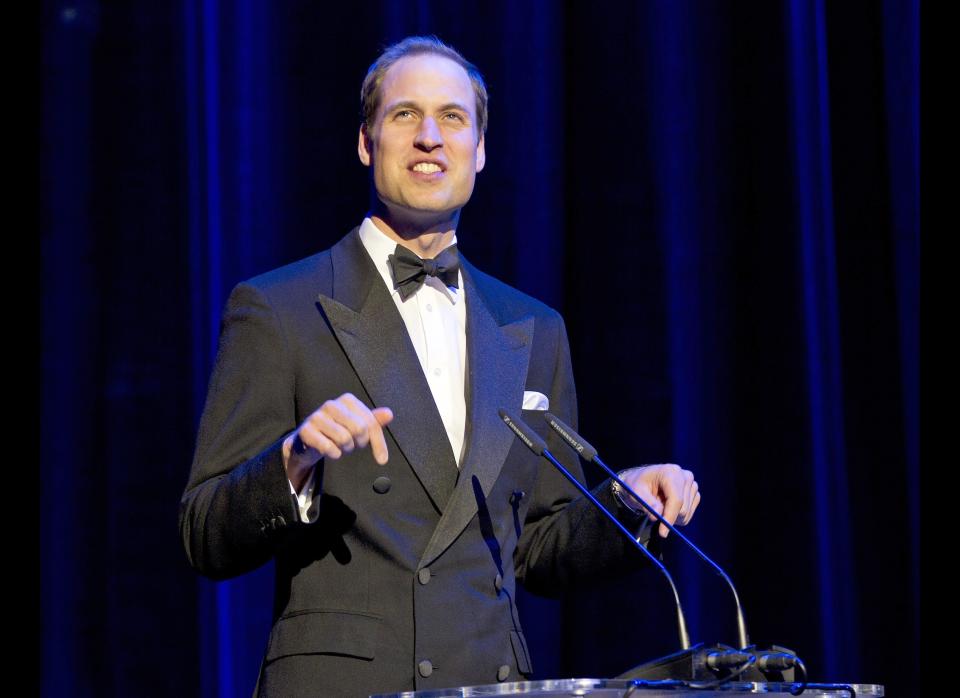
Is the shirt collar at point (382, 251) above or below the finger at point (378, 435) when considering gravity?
above

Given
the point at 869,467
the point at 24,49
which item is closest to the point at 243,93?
the point at 24,49

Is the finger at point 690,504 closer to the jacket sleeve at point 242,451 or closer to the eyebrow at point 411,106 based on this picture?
the jacket sleeve at point 242,451

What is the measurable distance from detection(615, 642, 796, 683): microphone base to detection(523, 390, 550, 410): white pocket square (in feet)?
2.64

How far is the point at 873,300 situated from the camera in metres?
2.97

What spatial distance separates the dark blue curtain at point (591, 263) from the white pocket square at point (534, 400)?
0.84m

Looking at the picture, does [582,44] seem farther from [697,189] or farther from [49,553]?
[49,553]

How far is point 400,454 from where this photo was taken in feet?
6.32

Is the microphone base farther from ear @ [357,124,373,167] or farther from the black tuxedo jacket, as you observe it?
ear @ [357,124,373,167]

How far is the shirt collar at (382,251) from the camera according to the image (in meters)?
2.14

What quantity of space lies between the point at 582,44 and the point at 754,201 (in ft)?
1.86

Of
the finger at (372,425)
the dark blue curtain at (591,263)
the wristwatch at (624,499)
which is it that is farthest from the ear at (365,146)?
the finger at (372,425)

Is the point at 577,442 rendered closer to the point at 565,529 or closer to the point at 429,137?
the point at 565,529

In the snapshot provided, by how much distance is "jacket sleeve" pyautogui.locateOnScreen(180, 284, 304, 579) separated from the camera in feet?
5.57

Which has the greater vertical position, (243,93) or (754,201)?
(243,93)
